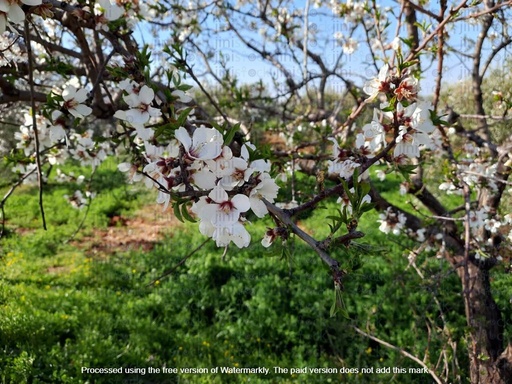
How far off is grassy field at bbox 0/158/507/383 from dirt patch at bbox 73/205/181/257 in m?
0.05

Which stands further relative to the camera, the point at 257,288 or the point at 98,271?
the point at 98,271

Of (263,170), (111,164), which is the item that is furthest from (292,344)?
(111,164)

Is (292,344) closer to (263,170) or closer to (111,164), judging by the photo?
(263,170)

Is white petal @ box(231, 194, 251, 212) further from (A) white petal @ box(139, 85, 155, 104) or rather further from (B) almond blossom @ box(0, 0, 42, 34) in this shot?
(B) almond blossom @ box(0, 0, 42, 34)

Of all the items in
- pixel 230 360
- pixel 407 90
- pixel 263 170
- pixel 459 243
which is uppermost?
pixel 407 90

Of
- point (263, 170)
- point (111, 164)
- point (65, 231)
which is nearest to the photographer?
point (263, 170)

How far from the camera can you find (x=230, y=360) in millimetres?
3270

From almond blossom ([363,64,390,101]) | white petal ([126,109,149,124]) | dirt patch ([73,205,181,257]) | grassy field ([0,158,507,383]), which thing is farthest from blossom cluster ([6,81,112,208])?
dirt patch ([73,205,181,257])

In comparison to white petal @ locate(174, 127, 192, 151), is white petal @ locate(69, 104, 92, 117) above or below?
above

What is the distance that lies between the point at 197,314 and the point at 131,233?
2720 mm

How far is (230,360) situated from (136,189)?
5.38 meters

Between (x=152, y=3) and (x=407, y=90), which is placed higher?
(x=152, y=3)

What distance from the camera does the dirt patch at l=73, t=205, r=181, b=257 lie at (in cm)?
557

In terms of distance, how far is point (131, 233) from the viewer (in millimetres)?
6234
